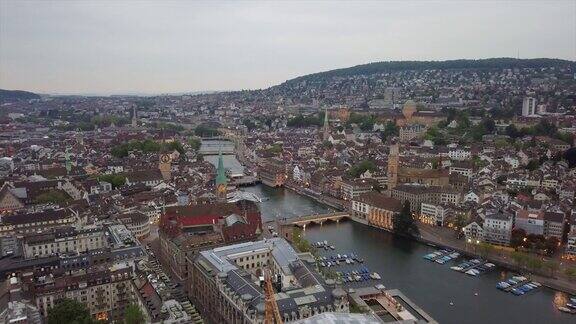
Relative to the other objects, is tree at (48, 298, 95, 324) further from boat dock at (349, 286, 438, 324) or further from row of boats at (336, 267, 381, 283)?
row of boats at (336, 267, 381, 283)

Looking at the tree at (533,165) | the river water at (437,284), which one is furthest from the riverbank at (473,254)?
the tree at (533,165)

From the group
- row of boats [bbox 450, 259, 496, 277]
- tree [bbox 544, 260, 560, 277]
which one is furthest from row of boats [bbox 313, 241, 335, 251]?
tree [bbox 544, 260, 560, 277]

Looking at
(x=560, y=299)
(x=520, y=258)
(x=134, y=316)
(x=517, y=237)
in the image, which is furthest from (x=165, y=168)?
(x=560, y=299)

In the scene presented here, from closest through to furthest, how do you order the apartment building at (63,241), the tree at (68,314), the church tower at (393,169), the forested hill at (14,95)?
the tree at (68,314) < the apartment building at (63,241) < the church tower at (393,169) < the forested hill at (14,95)

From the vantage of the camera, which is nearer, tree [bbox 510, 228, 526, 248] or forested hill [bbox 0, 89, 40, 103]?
tree [bbox 510, 228, 526, 248]

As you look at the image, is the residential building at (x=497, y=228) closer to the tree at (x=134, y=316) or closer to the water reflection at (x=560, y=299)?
the water reflection at (x=560, y=299)

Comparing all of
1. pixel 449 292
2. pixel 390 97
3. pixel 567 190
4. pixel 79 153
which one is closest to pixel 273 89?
pixel 390 97

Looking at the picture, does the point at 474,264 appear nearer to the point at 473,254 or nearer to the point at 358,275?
the point at 473,254
